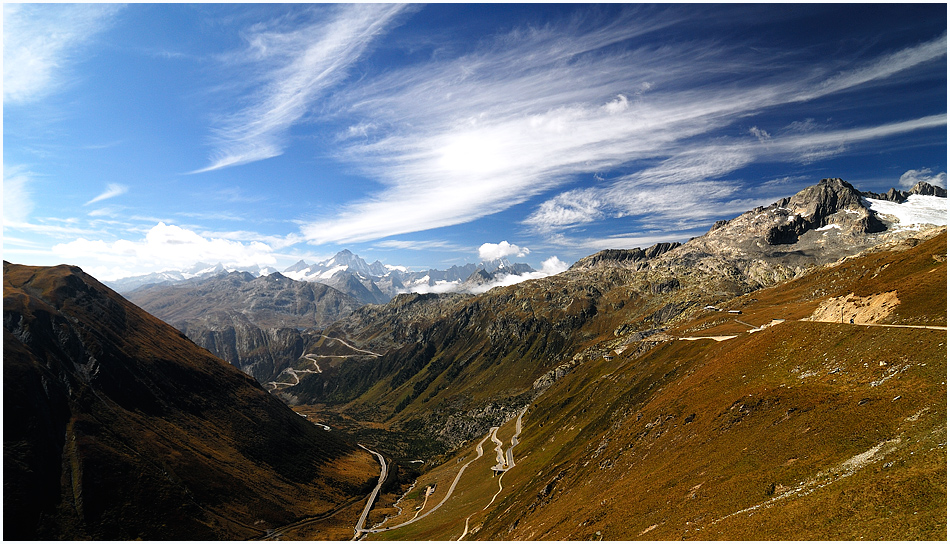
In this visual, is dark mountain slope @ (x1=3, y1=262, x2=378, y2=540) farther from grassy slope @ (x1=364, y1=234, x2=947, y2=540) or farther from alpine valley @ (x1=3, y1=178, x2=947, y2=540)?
grassy slope @ (x1=364, y1=234, x2=947, y2=540)

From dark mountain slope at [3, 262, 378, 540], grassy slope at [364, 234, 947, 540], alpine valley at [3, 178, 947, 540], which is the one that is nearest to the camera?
grassy slope at [364, 234, 947, 540]

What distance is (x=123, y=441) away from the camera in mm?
124062

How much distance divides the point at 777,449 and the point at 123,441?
582ft

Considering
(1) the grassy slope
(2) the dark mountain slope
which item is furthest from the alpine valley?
(2) the dark mountain slope

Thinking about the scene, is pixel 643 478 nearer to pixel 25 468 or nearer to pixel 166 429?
pixel 25 468

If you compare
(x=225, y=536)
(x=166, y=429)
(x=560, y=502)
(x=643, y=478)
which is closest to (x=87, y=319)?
(x=166, y=429)

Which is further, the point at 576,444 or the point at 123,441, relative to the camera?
the point at 123,441

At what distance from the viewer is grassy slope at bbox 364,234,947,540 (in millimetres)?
32594

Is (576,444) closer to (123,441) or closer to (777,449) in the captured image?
(777,449)

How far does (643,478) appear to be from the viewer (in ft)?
206

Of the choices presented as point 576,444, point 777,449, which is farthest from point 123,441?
point 777,449

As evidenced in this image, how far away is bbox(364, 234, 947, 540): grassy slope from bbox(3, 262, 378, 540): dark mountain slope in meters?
71.0

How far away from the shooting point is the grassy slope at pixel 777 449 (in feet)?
107

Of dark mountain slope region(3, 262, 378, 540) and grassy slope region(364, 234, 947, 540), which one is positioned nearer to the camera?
grassy slope region(364, 234, 947, 540)
